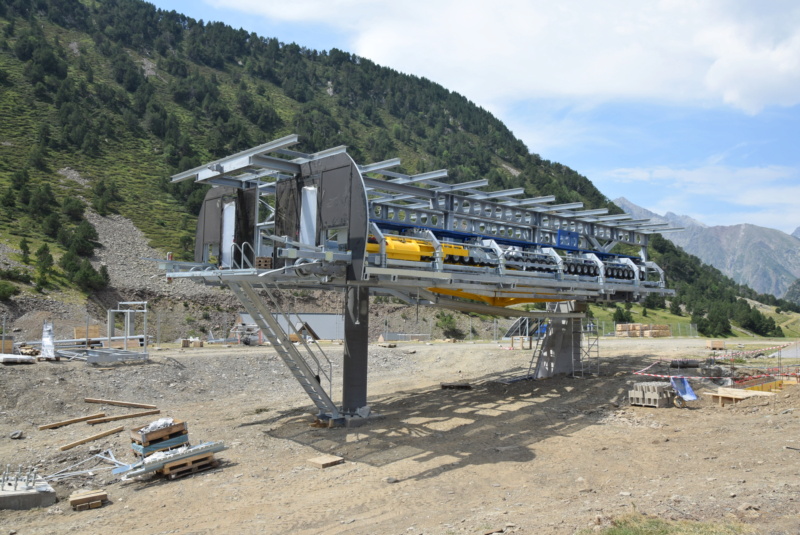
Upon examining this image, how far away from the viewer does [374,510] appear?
10.6 metres

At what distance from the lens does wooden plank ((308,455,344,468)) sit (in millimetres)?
13594

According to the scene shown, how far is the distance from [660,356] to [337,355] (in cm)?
1650

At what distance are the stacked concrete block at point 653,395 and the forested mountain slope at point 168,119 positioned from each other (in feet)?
133

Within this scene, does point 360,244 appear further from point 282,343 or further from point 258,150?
point 282,343

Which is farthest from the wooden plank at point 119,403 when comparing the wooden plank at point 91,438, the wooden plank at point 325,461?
the wooden plank at point 325,461

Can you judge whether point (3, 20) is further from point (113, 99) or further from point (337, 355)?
point (337, 355)

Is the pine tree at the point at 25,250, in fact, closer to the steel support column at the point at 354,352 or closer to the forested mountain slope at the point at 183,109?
the forested mountain slope at the point at 183,109

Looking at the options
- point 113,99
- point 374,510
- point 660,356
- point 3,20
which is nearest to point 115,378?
point 374,510

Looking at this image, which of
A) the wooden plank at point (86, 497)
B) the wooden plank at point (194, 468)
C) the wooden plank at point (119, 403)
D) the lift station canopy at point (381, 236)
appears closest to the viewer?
the wooden plank at point (86, 497)

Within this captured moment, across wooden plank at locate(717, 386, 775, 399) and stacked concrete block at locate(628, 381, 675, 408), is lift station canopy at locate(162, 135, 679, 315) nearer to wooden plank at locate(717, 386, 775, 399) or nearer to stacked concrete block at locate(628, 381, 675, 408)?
stacked concrete block at locate(628, 381, 675, 408)

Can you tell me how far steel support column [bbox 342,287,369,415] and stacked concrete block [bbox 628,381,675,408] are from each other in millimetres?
8515

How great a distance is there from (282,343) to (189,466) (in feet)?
14.0

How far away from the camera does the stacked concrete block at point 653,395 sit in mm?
18641

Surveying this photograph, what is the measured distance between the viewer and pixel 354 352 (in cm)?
1745
